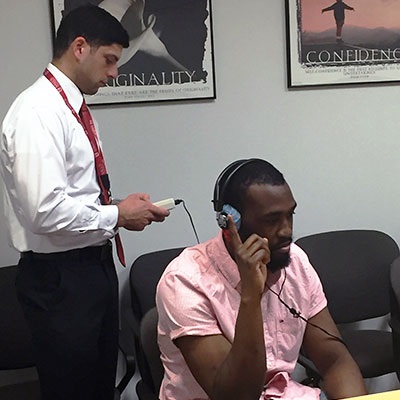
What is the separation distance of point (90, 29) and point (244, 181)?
798 millimetres

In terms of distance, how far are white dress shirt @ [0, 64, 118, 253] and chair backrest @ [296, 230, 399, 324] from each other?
1.03 metres

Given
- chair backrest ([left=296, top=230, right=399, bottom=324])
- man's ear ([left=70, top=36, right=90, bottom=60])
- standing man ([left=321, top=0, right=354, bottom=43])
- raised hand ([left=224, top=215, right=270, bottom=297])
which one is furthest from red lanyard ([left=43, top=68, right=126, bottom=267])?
standing man ([left=321, top=0, right=354, bottom=43])

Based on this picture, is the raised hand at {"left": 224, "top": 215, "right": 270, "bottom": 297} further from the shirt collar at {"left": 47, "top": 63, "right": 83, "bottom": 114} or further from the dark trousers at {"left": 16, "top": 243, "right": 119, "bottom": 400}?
the shirt collar at {"left": 47, "top": 63, "right": 83, "bottom": 114}

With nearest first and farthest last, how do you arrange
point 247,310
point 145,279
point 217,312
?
1. point 247,310
2. point 217,312
3. point 145,279

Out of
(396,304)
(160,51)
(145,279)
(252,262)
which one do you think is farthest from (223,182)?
(160,51)

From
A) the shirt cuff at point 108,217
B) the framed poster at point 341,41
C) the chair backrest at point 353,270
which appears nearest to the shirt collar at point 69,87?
the shirt cuff at point 108,217

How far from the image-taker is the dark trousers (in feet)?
6.30

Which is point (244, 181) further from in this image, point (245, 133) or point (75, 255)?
point (245, 133)

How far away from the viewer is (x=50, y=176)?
1.76 m

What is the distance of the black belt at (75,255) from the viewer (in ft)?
6.31

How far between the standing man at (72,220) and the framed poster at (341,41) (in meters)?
0.89

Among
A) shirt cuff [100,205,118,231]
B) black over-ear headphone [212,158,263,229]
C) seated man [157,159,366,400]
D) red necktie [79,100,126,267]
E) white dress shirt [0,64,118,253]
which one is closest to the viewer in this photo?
seated man [157,159,366,400]

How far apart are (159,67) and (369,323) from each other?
1489 mm

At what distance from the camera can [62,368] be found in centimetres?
196
